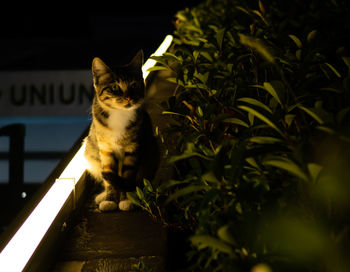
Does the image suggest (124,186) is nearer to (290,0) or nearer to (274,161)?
(274,161)

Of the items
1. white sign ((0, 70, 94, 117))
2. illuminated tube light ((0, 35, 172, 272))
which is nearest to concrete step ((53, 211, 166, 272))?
illuminated tube light ((0, 35, 172, 272))

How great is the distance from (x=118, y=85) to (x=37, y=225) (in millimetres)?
1174

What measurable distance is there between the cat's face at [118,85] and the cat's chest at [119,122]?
→ 42 mm

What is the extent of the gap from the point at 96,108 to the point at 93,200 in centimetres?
60

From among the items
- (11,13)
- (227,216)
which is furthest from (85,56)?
(227,216)

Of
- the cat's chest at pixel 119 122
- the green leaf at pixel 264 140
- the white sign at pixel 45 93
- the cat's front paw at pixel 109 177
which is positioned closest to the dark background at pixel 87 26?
the white sign at pixel 45 93

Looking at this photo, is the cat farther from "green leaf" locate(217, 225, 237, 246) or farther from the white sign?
the white sign

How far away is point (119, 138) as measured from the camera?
2.67 metres

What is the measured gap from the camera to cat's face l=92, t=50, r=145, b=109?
2.73 metres

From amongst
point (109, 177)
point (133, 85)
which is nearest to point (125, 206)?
point (109, 177)

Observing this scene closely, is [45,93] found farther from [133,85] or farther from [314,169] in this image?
[314,169]

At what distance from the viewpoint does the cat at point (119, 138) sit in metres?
2.68

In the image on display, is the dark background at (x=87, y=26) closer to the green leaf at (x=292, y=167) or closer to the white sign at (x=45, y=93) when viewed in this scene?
the white sign at (x=45, y=93)

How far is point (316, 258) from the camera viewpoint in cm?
84
